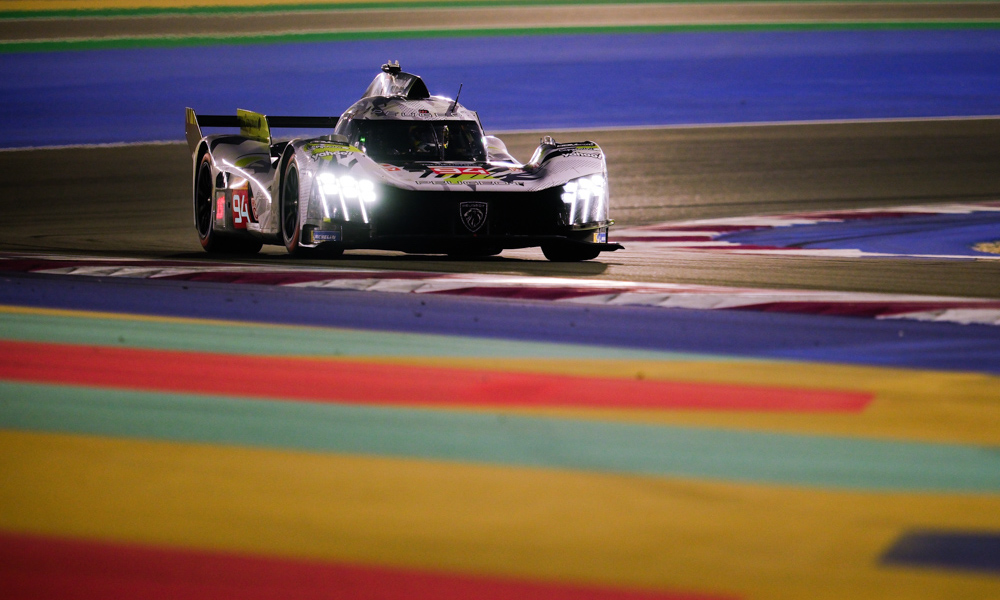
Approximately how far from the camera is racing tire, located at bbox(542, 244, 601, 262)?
1026cm

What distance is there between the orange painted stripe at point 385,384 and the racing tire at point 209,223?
572 cm

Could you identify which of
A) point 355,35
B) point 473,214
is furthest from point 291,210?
point 355,35

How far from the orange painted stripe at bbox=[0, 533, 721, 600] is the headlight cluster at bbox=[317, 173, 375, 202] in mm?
6315

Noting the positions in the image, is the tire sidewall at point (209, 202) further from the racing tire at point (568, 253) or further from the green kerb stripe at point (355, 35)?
the green kerb stripe at point (355, 35)

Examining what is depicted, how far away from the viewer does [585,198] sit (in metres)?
9.63

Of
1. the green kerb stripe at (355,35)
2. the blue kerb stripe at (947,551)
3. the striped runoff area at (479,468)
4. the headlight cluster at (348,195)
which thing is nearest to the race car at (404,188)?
the headlight cluster at (348,195)

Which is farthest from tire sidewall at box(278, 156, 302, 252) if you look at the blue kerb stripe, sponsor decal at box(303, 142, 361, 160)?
the blue kerb stripe

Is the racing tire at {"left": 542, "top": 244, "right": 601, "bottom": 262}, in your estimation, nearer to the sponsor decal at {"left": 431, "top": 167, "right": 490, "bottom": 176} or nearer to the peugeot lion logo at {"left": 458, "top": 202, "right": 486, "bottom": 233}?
the sponsor decal at {"left": 431, "top": 167, "right": 490, "bottom": 176}

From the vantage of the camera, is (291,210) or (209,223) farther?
(209,223)

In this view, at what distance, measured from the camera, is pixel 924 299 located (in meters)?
7.00

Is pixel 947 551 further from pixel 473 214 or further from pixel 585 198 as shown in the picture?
pixel 585 198

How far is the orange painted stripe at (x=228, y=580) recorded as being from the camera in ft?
8.61

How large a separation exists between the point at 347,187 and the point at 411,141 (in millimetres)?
1216

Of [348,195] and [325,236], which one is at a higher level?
[348,195]
